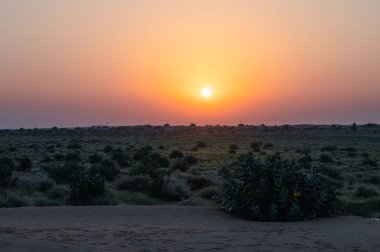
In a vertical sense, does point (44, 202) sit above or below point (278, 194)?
below

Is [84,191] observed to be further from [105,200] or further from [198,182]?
[198,182]

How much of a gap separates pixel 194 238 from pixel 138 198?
36.7 ft

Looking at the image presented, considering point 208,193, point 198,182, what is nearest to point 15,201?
point 208,193

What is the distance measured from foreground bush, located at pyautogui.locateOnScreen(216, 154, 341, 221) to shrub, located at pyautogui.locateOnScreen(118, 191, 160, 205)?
6.06 metres

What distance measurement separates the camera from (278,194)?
19234 mm

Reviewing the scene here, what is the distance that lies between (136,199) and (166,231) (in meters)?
9.93

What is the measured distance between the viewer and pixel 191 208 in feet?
67.3

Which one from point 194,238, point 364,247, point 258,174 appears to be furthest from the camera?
point 258,174

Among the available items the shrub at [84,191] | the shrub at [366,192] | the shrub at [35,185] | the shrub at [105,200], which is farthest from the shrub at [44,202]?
the shrub at [366,192]

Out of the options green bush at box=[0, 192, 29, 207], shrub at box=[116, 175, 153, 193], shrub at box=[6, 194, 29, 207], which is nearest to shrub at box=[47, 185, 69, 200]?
green bush at box=[0, 192, 29, 207]

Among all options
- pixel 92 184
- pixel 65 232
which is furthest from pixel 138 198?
pixel 65 232

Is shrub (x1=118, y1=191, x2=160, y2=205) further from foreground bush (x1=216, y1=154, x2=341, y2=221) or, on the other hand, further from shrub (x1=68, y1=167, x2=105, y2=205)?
foreground bush (x1=216, y1=154, x2=341, y2=221)

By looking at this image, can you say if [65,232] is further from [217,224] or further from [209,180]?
[209,180]

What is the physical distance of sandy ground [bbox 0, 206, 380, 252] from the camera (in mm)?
14258
